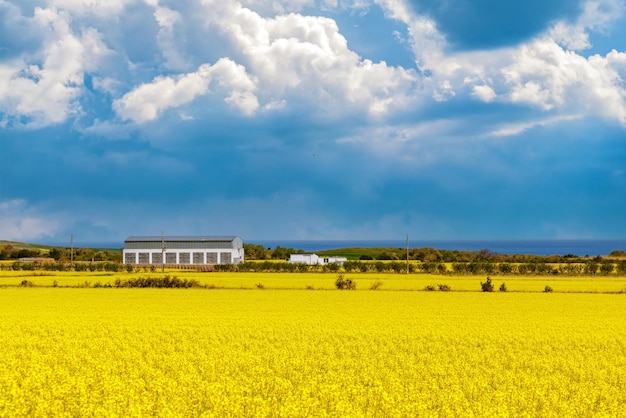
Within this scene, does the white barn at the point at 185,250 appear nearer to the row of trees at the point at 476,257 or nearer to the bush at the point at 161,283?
the row of trees at the point at 476,257

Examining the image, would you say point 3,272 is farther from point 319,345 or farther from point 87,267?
point 319,345

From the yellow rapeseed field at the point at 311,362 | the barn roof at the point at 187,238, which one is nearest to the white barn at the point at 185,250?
the barn roof at the point at 187,238

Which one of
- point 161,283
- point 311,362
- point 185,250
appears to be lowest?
point 311,362

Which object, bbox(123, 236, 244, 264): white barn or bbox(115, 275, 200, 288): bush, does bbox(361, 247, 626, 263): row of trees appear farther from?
bbox(115, 275, 200, 288): bush

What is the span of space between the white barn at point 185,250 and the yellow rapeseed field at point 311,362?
6346 centimetres

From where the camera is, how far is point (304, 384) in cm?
1382

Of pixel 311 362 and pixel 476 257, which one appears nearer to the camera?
pixel 311 362

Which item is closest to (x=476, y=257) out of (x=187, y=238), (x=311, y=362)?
(x=187, y=238)

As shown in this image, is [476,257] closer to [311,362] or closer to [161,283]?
[161,283]

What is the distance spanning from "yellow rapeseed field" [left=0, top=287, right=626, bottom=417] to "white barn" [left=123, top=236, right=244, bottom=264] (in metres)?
63.5

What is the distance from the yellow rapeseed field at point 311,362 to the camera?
1197 cm

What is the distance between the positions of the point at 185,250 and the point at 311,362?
84.2 meters

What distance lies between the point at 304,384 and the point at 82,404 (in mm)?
4619

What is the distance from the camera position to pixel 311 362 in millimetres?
16562
